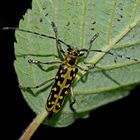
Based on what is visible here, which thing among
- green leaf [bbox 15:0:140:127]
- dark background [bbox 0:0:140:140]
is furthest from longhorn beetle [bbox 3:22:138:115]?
dark background [bbox 0:0:140:140]

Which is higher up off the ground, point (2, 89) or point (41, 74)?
point (41, 74)

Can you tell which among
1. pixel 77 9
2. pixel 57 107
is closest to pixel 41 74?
pixel 57 107

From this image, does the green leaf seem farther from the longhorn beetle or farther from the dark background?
the dark background

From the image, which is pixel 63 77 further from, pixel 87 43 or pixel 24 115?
pixel 24 115

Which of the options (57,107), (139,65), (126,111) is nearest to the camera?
(139,65)

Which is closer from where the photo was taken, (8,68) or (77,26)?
(77,26)

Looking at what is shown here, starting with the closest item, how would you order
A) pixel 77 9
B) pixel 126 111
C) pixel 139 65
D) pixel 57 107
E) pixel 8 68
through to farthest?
pixel 77 9 → pixel 139 65 → pixel 57 107 → pixel 126 111 → pixel 8 68

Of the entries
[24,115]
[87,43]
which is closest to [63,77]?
[87,43]

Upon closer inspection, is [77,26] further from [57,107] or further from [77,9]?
[57,107]

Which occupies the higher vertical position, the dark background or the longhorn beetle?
the longhorn beetle
